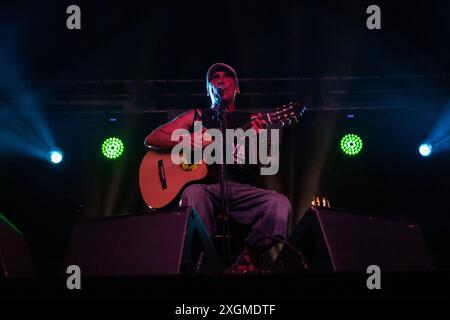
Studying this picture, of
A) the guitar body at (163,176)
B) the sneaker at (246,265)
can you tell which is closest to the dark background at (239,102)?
the guitar body at (163,176)

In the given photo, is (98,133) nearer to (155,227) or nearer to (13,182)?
(13,182)

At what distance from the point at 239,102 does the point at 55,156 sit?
1.71m

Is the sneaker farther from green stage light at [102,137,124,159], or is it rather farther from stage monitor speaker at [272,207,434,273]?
green stage light at [102,137,124,159]

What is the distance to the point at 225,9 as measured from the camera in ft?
15.7

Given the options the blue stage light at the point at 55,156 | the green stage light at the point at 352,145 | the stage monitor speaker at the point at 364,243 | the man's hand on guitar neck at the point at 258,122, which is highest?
the blue stage light at the point at 55,156

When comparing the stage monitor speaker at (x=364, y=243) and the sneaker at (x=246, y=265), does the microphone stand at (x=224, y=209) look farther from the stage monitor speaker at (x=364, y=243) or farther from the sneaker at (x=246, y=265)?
the stage monitor speaker at (x=364, y=243)

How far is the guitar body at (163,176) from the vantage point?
173 inches

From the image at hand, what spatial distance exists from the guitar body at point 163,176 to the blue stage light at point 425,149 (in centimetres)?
198

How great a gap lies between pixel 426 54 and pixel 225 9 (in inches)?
69.0

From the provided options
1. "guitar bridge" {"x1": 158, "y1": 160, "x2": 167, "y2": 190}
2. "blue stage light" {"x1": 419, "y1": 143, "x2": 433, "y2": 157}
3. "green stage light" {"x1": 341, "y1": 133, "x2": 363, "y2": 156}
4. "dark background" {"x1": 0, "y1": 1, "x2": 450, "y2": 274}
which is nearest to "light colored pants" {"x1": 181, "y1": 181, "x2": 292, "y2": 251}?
"guitar bridge" {"x1": 158, "y1": 160, "x2": 167, "y2": 190}

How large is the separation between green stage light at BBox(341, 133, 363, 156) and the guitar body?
1.41 m

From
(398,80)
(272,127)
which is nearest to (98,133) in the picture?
(272,127)

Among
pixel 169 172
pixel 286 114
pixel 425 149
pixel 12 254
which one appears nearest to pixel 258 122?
pixel 286 114

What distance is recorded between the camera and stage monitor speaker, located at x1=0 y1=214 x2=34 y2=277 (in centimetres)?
210
